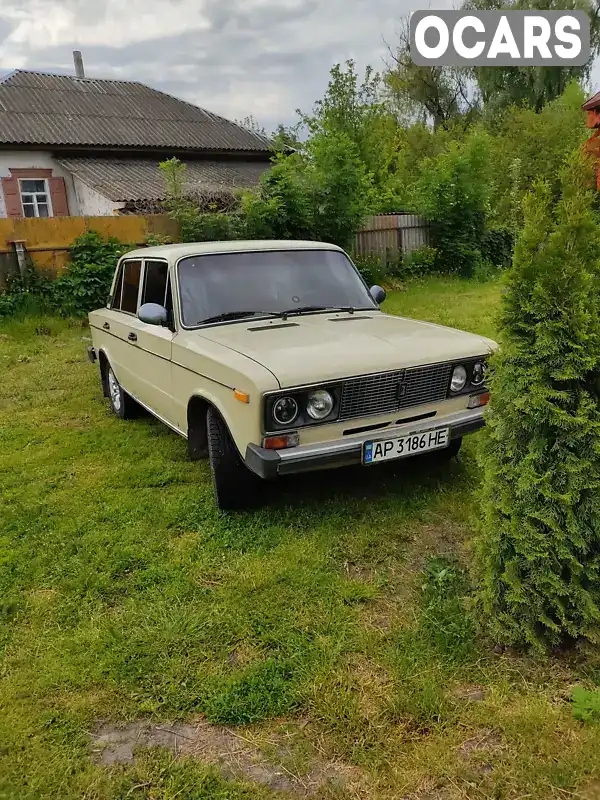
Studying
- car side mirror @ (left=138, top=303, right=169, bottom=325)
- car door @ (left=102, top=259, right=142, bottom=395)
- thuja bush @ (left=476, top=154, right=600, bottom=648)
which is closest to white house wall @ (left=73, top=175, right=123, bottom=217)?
car door @ (left=102, top=259, right=142, bottom=395)

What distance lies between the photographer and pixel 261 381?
3354 mm

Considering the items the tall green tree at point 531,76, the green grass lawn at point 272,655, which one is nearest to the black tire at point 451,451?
the green grass lawn at point 272,655

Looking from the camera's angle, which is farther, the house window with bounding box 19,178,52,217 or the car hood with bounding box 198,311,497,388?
the house window with bounding box 19,178,52,217

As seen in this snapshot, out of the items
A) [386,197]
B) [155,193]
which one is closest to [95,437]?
[386,197]

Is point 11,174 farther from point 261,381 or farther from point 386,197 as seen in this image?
point 261,381

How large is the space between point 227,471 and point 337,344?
41.3 inches

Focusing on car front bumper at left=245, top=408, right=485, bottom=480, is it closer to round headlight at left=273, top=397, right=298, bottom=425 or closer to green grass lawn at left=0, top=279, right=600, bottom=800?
round headlight at left=273, top=397, right=298, bottom=425

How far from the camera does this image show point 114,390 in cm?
644

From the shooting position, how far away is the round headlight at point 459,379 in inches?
157

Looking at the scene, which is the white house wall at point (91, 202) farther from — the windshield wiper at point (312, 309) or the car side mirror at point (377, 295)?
the windshield wiper at point (312, 309)

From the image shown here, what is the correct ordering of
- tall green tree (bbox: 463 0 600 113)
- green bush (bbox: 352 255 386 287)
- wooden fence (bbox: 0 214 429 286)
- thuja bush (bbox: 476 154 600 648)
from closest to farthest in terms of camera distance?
thuja bush (bbox: 476 154 600 648) → wooden fence (bbox: 0 214 429 286) → green bush (bbox: 352 255 386 287) → tall green tree (bbox: 463 0 600 113)

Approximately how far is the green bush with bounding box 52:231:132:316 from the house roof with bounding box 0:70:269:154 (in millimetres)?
12145

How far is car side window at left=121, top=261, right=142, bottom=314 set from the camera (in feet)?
18.0
